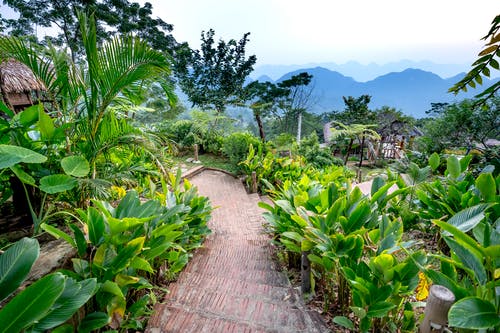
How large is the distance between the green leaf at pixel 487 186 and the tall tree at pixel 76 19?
12292 millimetres

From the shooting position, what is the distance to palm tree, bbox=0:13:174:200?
2.18 m

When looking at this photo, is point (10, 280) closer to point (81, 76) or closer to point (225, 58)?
point (81, 76)

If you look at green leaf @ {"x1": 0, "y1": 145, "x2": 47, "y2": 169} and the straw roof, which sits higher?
the straw roof

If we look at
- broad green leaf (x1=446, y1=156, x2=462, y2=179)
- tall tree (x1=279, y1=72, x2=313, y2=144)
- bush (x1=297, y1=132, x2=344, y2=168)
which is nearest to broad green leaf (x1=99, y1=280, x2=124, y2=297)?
broad green leaf (x1=446, y1=156, x2=462, y2=179)

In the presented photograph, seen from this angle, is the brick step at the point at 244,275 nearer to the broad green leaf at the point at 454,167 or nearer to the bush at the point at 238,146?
the broad green leaf at the point at 454,167

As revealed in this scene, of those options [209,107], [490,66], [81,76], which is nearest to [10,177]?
[81,76]

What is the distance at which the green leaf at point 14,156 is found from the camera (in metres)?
1.19

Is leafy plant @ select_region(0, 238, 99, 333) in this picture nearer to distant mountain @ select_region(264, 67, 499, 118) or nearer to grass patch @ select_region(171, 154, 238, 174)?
grass patch @ select_region(171, 154, 238, 174)

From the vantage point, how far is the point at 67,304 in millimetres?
1087

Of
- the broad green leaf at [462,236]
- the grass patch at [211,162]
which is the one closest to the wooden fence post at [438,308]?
the broad green leaf at [462,236]

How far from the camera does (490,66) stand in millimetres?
1615

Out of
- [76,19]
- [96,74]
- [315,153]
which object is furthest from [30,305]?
[76,19]

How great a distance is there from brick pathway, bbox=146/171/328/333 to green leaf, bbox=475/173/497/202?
163 centimetres

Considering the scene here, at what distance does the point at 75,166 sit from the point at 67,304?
102cm
